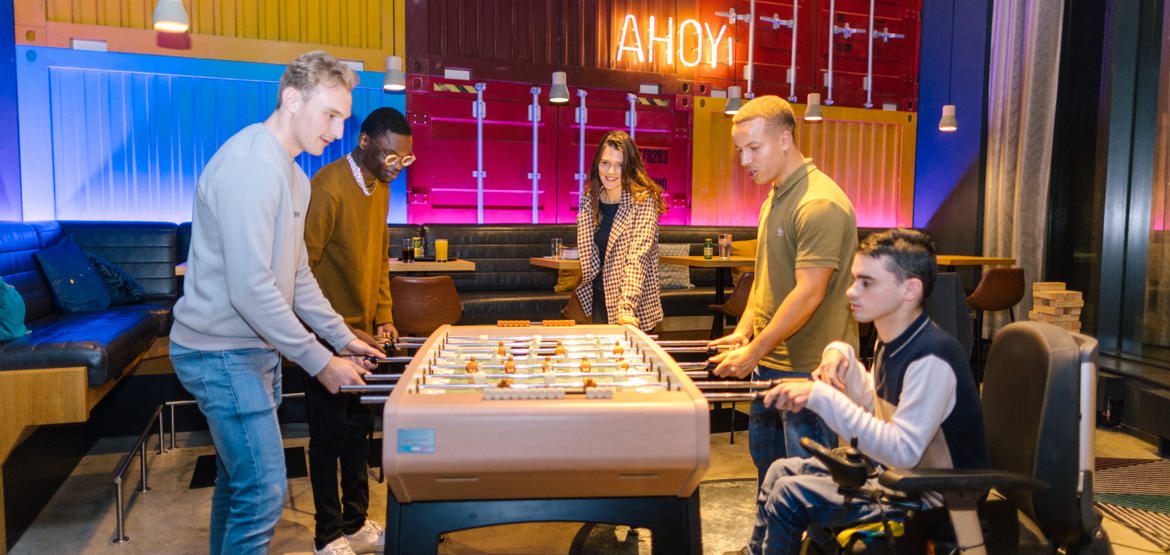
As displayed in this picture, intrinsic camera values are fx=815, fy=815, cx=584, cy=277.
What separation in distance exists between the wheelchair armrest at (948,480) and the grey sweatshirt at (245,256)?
4.64 ft

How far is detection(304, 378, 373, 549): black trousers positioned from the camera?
2932 mm

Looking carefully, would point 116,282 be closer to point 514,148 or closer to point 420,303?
point 420,303

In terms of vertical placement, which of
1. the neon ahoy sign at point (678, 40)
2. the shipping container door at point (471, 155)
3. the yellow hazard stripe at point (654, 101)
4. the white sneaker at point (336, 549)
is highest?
the neon ahoy sign at point (678, 40)

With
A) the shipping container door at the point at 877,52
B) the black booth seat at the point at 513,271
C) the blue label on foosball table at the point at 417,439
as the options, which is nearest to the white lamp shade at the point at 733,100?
the black booth seat at the point at 513,271

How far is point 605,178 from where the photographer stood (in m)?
3.45

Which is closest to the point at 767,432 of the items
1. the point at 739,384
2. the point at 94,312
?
the point at 739,384

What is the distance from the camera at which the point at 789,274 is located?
2650mm

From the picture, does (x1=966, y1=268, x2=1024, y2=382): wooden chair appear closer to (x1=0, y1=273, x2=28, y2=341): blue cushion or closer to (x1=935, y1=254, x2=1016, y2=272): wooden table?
(x1=935, y1=254, x2=1016, y2=272): wooden table

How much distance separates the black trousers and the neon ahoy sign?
19.4 ft

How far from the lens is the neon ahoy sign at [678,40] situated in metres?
8.19

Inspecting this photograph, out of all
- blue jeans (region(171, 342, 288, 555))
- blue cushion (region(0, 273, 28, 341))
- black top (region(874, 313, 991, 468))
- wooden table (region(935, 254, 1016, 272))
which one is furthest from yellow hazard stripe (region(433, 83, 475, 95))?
black top (region(874, 313, 991, 468))

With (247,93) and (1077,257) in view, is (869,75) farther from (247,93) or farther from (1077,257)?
(247,93)

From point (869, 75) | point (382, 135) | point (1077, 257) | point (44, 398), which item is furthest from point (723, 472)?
point (869, 75)

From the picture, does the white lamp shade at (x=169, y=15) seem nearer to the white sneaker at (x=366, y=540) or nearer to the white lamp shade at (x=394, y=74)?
the white lamp shade at (x=394, y=74)
